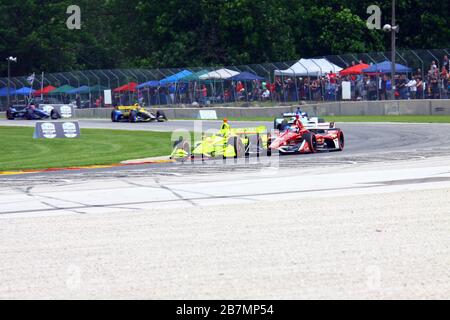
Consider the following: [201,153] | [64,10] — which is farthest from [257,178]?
[64,10]

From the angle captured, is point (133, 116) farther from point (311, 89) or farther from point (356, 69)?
point (356, 69)

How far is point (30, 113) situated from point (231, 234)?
48392 mm

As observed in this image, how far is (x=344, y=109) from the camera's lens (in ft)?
153

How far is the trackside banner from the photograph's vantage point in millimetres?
36062

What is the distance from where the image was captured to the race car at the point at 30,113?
5675 cm

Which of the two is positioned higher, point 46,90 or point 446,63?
point 446,63

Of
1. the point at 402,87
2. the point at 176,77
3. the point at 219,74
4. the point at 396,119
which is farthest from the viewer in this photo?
the point at 176,77

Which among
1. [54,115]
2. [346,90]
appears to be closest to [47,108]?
[54,115]

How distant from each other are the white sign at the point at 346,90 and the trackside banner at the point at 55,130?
14.4 m

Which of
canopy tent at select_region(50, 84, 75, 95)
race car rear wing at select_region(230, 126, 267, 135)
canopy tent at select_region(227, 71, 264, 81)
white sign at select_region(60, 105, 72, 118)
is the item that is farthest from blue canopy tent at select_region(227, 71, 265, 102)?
race car rear wing at select_region(230, 126, 267, 135)

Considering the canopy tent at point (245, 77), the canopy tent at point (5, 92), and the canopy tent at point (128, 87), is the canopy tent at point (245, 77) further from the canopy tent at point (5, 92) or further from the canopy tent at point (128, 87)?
the canopy tent at point (5, 92)

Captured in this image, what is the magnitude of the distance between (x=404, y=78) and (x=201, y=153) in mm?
22106

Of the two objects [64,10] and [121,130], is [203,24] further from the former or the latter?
[121,130]

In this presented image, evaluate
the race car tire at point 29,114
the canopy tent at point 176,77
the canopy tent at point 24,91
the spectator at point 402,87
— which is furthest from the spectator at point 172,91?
the spectator at point 402,87
